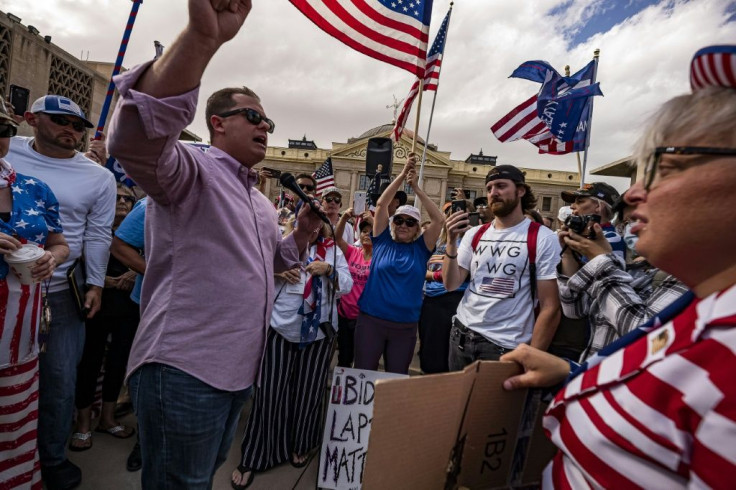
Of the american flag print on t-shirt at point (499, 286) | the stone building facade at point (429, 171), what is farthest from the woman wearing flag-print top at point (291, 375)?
the stone building facade at point (429, 171)

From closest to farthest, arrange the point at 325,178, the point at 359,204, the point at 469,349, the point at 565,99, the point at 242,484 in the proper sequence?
the point at 242,484
the point at 469,349
the point at 359,204
the point at 565,99
the point at 325,178

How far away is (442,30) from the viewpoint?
191 inches

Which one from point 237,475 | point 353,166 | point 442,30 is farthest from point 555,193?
point 237,475

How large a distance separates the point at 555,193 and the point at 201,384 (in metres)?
50.5

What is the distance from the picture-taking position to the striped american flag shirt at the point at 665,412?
57cm

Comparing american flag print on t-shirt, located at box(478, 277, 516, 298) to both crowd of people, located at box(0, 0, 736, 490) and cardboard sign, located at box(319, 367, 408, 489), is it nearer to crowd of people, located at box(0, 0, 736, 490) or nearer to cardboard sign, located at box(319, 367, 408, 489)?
crowd of people, located at box(0, 0, 736, 490)

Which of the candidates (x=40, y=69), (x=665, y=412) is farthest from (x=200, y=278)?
(x=40, y=69)

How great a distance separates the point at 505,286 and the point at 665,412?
204 cm

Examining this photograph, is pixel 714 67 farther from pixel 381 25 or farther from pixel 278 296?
pixel 381 25

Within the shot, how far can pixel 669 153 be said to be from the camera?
759mm

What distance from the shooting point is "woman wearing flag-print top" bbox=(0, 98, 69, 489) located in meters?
1.76

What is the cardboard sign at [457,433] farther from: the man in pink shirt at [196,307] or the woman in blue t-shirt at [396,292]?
the woman in blue t-shirt at [396,292]

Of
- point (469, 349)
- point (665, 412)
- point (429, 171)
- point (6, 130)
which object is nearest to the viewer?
point (665, 412)

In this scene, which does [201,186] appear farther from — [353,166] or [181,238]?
[353,166]
